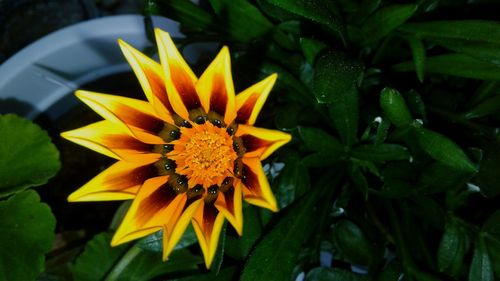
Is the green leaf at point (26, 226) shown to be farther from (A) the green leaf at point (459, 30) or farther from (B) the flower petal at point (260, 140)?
(A) the green leaf at point (459, 30)

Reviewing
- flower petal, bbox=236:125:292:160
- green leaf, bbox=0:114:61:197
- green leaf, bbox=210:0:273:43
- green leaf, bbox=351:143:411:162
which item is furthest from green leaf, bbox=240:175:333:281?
green leaf, bbox=0:114:61:197

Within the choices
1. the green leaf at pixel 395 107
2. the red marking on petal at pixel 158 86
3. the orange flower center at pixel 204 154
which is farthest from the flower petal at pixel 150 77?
the green leaf at pixel 395 107

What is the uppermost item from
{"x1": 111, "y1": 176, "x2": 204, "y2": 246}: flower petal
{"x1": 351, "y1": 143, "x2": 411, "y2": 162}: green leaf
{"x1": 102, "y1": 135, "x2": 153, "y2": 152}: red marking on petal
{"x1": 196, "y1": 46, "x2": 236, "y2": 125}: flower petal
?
{"x1": 196, "y1": 46, "x2": 236, "y2": 125}: flower petal

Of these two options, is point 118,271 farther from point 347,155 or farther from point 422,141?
point 422,141

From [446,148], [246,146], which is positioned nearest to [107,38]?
[246,146]

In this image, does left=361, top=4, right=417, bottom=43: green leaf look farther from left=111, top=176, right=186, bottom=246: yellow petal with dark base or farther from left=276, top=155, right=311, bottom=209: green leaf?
left=111, top=176, right=186, bottom=246: yellow petal with dark base

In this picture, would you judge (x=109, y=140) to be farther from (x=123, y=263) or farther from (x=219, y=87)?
(x=123, y=263)
